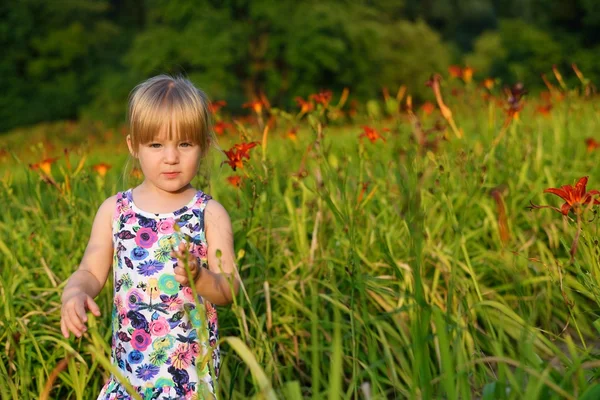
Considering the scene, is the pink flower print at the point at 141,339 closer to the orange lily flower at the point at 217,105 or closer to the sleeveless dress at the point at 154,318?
the sleeveless dress at the point at 154,318

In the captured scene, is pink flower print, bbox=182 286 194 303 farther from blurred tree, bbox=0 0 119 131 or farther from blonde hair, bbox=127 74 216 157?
blurred tree, bbox=0 0 119 131

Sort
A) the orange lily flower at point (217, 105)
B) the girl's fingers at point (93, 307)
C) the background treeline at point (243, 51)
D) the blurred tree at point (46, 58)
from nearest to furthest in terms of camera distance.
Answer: the girl's fingers at point (93, 307), the orange lily flower at point (217, 105), the background treeline at point (243, 51), the blurred tree at point (46, 58)

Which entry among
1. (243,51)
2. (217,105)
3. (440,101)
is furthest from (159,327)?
(243,51)

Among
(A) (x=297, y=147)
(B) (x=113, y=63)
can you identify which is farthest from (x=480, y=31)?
(A) (x=297, y=147)

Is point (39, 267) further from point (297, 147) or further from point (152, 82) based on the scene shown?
point (297, 147)

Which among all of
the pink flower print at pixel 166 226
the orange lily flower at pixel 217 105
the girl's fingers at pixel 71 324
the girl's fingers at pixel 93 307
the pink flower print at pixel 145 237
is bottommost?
the girl's fingers at pixel 71 324

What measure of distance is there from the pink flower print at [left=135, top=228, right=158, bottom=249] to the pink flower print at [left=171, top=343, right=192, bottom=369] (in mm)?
267

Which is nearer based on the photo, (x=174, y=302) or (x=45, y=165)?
(x=174, y=302)

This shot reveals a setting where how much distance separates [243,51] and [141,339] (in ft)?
53.2

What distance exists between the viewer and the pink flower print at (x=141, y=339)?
173 cm

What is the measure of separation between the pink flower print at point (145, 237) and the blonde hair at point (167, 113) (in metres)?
0.22

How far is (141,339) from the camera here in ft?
5.69

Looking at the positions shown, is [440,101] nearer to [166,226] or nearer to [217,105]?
[217,105]

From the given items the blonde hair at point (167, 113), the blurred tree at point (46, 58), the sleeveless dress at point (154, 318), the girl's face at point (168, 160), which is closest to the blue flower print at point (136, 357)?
the sleeveless dress at point (154, 318)
